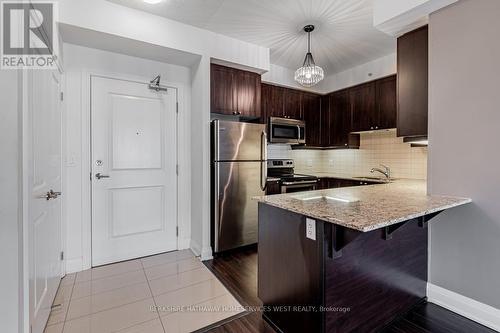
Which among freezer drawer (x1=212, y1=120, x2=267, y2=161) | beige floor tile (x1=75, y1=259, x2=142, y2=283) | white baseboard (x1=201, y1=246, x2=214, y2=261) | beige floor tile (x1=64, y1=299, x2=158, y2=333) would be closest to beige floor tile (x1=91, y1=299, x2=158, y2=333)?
beige floor tile (x1=64, y1=299, x2=158, y2=333)

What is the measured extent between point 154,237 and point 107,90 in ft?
6.06

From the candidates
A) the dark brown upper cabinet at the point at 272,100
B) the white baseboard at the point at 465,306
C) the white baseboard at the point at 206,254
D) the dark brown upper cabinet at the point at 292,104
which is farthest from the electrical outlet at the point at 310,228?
the dark brown upper cabinet at the point at 292,104

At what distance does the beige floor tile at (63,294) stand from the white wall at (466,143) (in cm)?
315

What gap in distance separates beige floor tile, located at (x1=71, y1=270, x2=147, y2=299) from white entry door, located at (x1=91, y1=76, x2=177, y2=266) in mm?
405

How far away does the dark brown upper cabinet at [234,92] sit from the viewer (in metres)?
3.11

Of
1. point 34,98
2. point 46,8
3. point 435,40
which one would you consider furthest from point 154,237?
point 435,40

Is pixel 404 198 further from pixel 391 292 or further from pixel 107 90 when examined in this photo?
pixel 107 90

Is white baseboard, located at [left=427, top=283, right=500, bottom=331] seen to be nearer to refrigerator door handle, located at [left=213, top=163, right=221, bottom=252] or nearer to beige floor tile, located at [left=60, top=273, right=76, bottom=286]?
refrigerator door handle, located at [left=213, top=163, right=221, bottom=252]

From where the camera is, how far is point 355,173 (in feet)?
14.7

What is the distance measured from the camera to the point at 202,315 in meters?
1.90

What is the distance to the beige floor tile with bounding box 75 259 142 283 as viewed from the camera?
250 centimetres

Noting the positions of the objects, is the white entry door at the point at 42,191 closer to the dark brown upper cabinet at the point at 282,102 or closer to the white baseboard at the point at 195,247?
the white baseboard at the point at 195,247

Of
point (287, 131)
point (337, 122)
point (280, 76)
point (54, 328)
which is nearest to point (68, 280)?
point (54, 328)

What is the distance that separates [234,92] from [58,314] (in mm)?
2852
